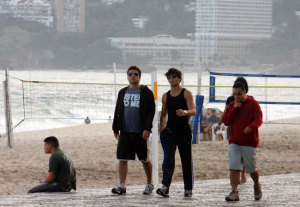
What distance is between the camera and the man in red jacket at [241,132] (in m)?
5.67

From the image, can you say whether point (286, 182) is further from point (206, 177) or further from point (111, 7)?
point (111, 7)

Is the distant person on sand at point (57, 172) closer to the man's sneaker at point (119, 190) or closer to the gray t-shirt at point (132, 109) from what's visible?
the man's sneaker at point (119, 190)

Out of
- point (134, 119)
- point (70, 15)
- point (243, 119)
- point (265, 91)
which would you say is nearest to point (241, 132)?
point (243, 119)

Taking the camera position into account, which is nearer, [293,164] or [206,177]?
[206,177]

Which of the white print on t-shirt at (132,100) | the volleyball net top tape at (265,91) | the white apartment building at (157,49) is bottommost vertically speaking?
the volleyball net top tape at (265,91)

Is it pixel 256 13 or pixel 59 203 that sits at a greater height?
pixel 256 13

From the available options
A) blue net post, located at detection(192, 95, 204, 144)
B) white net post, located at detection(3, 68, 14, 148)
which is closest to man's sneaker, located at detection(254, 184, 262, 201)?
blue net post, located at detection(192, 95, 204, 144)

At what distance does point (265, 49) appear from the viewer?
133500 mm

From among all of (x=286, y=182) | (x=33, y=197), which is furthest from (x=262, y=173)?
(x=33, y=197)

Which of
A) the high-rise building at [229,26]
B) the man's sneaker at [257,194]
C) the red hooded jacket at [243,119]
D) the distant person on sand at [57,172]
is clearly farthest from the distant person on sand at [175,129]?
the high-rise building at [229,26]

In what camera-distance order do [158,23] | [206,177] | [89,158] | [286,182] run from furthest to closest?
[158,23] < [89,158] < [206,177] < [286,182]

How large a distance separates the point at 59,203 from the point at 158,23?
141 meters

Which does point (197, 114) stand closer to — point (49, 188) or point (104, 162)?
point (104, 162)

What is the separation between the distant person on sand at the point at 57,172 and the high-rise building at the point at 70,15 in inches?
5207
